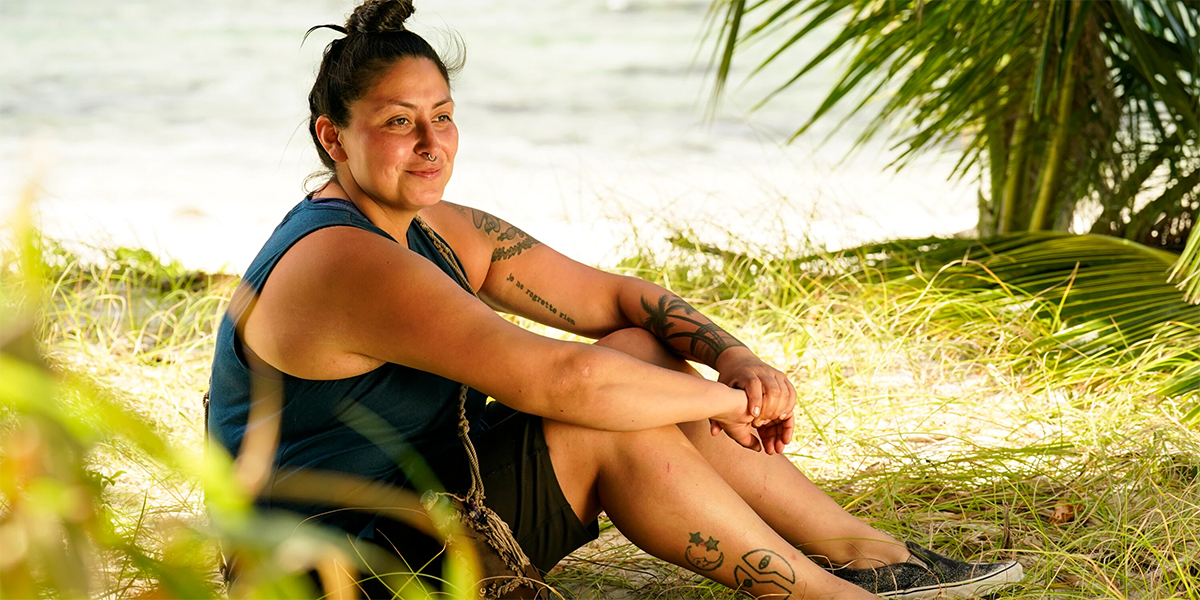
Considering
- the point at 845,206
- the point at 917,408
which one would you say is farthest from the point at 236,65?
the point at 917,408

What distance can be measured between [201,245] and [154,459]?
6.09m

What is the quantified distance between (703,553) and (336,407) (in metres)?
0.64

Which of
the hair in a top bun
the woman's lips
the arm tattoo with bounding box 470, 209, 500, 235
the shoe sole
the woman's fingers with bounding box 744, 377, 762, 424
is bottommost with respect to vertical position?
the shoe sole

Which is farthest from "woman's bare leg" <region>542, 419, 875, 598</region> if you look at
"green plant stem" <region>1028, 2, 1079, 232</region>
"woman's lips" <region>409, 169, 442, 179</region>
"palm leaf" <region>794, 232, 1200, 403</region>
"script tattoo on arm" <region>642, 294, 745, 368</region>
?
"green plant stem" <region>1028, 2, 1079, 232</region>

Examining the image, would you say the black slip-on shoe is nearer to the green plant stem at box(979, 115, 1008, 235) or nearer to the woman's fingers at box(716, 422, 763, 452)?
the woman's fingers at box(716, 422, 763, 452)

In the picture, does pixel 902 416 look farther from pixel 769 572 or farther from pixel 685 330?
pixel 769 572

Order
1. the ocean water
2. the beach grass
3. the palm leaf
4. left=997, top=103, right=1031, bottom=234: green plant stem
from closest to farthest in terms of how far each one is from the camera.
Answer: the beach grass < the palm leaf < left=997, top=103, right=1031, bottom=234: green plant stem < the ocean water

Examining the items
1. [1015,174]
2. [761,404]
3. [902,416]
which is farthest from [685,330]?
[1015,174]

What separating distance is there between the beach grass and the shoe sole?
35 millimetres

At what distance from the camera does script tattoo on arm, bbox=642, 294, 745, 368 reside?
205 cm

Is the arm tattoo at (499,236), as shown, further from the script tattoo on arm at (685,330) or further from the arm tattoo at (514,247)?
the script tattoo on arm at (685,330)

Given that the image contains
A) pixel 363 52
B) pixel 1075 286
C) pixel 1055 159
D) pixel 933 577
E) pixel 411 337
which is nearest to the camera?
pixel 411 337

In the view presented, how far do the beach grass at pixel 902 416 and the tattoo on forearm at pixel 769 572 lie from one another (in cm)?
21

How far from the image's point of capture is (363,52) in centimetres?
177
